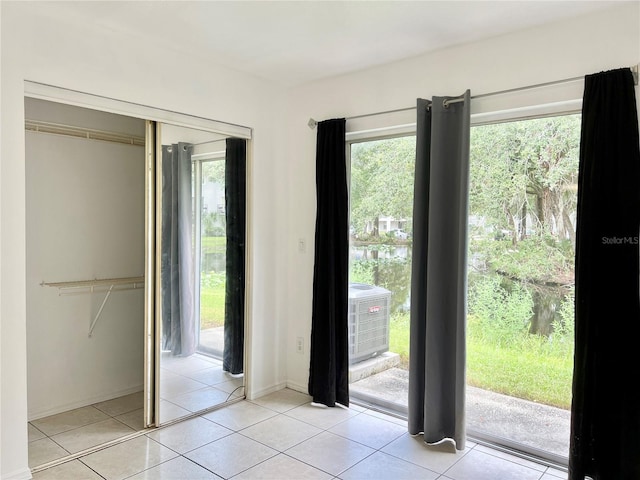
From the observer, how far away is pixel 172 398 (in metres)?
3.38

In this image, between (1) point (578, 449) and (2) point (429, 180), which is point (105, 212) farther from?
(1) point (578, 449)

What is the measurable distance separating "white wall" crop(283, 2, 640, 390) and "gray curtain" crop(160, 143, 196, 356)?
3.11 ft

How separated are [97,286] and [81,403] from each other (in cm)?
90

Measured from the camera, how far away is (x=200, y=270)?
349cm

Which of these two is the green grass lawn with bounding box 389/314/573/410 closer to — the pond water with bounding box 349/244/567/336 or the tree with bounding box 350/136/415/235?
the pond water with bounding box 349/244/567/336

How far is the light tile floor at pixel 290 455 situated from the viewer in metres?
2.67

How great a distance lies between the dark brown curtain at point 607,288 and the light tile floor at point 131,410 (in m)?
2.43

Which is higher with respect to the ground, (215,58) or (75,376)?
(215,58)

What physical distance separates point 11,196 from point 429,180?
242 centimetres

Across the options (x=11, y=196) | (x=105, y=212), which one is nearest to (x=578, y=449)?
(x=11, y=196)

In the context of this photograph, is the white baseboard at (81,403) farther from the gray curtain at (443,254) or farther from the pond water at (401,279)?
the gray curtain at (443,254)

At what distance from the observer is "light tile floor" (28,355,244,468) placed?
300 centimetres

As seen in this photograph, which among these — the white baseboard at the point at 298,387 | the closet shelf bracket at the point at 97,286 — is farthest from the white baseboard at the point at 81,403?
the white baseboard at the point at 298,387

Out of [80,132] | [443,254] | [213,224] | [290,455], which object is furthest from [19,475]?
[443,254]
